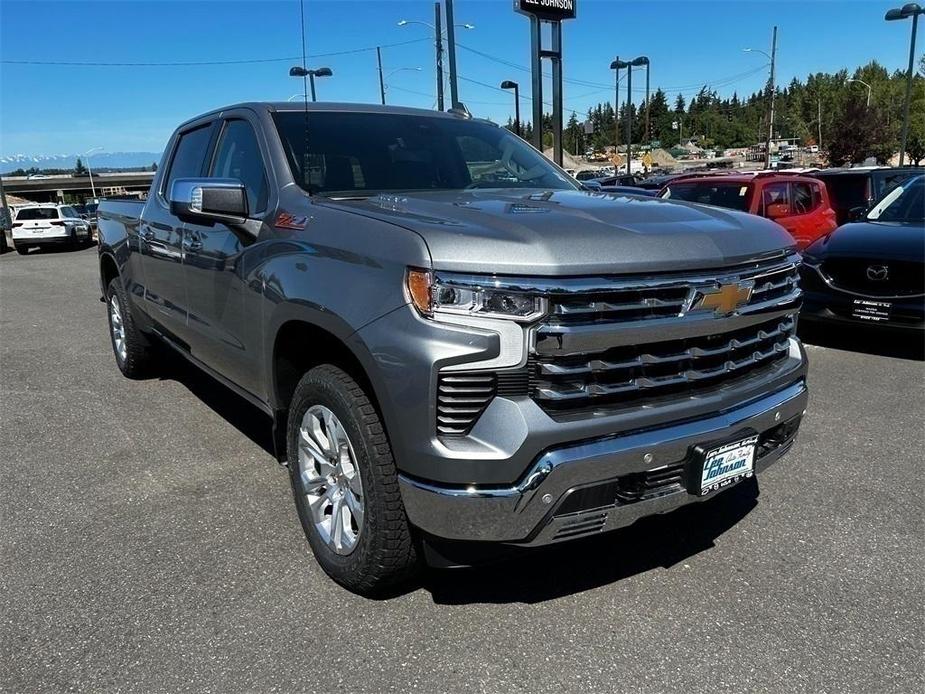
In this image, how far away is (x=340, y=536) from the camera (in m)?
2.88

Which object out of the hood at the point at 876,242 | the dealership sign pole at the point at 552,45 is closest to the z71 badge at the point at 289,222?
the hood at the point at 876,242

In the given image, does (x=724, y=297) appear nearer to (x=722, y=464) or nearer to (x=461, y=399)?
(x=722, y=464)

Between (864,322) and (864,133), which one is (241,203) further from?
(864,133)

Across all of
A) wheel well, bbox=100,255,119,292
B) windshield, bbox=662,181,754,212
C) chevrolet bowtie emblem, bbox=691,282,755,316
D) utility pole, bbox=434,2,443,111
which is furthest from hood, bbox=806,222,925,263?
utility pole, bbox=434,2,443,111

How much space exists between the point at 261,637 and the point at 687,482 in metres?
1.60

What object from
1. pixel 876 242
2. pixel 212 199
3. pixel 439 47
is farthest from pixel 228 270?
pixel 439 47

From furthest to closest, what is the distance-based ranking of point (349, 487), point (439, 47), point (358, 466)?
1. point (439, 47)
2. point (349, 487)
3. point (358, 466)

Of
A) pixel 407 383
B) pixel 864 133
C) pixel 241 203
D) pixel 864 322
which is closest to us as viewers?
pixel 407 383

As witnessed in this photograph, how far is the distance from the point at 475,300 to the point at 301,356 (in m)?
1.20

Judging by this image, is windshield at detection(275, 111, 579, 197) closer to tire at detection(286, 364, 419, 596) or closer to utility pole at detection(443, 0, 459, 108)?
tire at detection(286, 364, 419, 596)

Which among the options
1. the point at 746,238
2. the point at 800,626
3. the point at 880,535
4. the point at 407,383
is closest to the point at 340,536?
the point at 407,383

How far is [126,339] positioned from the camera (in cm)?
588

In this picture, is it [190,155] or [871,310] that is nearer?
[190,155]

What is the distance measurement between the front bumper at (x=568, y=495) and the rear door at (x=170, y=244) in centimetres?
256
